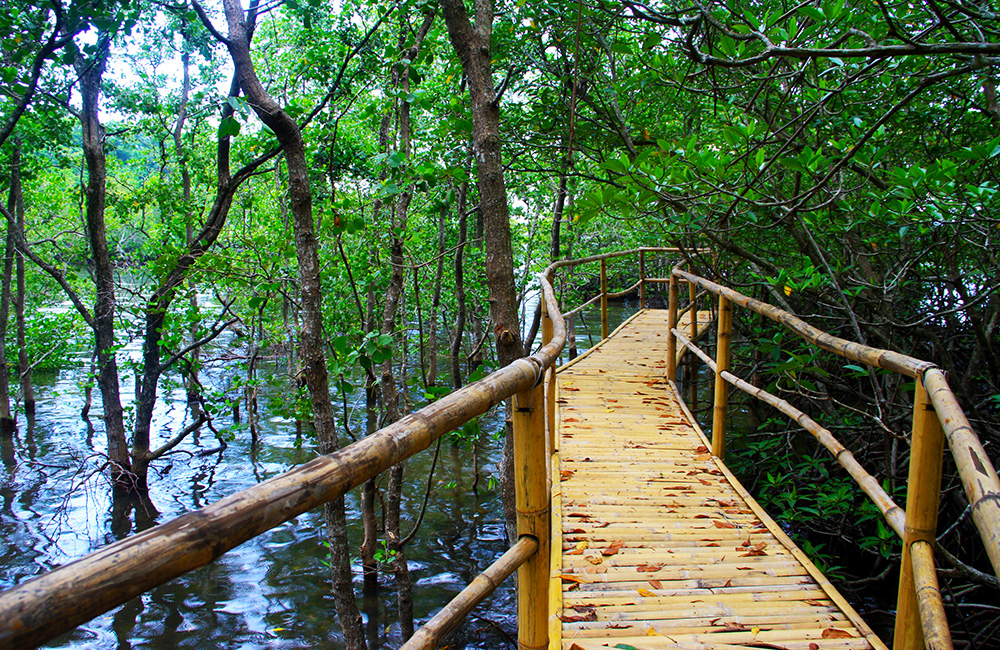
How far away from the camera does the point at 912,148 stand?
4.45 meters

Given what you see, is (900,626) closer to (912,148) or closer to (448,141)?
(912,148)

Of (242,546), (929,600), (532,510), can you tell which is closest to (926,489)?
(929,600)

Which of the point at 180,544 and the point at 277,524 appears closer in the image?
the point at 180,544

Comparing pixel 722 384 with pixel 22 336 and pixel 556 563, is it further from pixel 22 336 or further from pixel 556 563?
pixel 22 336

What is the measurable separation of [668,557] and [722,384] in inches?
53.8

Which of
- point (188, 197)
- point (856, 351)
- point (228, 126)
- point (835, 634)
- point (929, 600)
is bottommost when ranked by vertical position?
point (835, 634)

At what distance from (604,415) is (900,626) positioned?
8.66 ft

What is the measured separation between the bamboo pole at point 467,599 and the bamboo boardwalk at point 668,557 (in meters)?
0.46

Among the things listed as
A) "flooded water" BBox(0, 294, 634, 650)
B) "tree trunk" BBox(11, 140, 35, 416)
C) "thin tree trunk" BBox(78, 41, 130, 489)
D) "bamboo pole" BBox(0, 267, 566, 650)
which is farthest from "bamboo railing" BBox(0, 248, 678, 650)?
"tree trunk" BBox(11, 140, 35, 416)

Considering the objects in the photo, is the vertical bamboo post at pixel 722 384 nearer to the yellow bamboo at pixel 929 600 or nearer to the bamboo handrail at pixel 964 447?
the bamboo handrail at pixel 964 447

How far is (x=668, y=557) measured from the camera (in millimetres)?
2389

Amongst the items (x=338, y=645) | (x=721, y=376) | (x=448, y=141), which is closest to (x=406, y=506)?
(x=338, y=645)

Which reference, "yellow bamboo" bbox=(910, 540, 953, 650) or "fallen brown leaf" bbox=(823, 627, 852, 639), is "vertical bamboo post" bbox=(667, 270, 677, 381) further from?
"yellow bamboo" bbox=(910, 540, 953, 650)

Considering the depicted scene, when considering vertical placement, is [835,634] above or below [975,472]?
below
